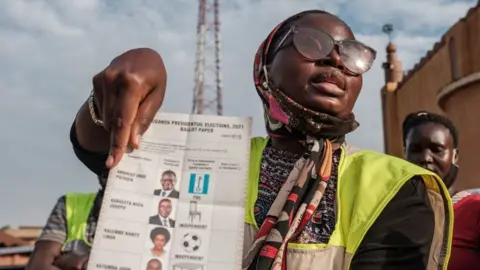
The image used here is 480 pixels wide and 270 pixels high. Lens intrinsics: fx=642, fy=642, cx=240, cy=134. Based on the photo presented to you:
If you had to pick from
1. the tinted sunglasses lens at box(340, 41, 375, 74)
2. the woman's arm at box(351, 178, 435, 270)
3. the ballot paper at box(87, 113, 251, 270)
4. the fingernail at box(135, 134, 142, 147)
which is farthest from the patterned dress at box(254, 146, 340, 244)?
the fingernail at box(135, 134, 142, 147)

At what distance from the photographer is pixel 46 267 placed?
3.25 m

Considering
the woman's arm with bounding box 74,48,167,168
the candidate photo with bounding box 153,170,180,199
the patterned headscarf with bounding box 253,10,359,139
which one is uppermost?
the patterned headscarf with bounding box 253,10,359,139

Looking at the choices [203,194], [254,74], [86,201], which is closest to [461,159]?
[86,201]

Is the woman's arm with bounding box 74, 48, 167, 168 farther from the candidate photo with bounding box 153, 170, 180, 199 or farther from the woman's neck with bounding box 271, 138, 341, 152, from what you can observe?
the woman's neck with bounding box 271, 138, 341, 152

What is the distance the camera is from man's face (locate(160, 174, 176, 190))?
1.24 m

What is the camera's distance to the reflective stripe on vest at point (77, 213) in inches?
134

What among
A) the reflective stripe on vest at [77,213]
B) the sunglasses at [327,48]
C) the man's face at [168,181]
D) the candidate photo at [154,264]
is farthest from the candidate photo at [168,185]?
the reflective stripe on vest at [77,213]

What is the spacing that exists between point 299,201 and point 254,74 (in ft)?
1.54

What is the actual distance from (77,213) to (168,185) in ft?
7.80

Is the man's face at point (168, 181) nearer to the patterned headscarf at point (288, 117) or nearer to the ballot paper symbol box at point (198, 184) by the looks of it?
the ballot paper symbol box at point (198, 184)

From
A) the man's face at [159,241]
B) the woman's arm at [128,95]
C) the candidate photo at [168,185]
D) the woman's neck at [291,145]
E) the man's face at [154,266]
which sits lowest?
the man's face at [154,266]

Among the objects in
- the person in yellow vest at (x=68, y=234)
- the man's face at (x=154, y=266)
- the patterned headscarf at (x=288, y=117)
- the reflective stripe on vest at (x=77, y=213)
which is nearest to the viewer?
the man's face at (x=154, y=266)

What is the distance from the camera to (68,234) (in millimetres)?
3416

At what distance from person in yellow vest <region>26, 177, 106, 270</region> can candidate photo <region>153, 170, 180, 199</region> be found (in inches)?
82.6
